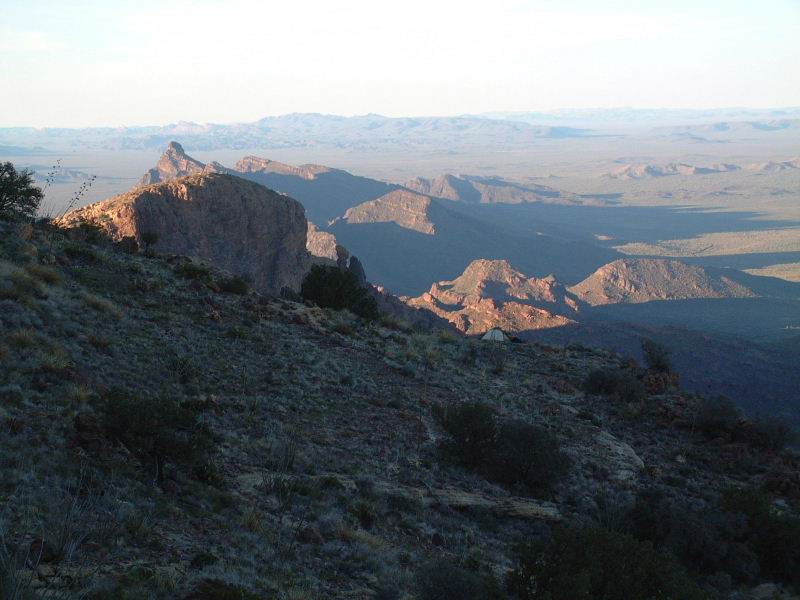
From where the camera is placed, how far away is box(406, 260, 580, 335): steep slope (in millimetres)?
57969

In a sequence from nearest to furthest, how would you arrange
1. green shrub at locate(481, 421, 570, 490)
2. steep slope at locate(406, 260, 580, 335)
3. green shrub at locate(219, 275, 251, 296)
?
green shrub at locate(481, 421, 570, 490) → green shrub at locate(219, 275, 251, 296) → steep slope at locate(406, 260, 580, 335)

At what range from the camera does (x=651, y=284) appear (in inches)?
4018

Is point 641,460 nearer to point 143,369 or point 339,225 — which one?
point 143,369

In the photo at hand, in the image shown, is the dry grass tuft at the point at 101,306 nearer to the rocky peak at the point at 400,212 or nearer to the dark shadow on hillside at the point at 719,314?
the dark shadow on hillside at the point at 719,314

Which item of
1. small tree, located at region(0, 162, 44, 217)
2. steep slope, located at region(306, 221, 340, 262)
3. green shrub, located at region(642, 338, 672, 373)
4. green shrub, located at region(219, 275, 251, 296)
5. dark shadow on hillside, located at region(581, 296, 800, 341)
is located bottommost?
dark shadow on hillside, located at region(581, 296, 800, 341)

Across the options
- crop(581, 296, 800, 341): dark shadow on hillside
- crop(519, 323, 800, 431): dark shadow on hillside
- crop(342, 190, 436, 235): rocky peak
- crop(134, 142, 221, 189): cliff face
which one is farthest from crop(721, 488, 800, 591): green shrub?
crop(342, 190, 436, 235): rocky peak

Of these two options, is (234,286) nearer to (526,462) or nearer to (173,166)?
(526,462)

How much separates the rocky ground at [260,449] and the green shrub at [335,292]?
6.49 meters

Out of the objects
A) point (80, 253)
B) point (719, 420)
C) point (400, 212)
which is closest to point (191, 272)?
point (80, 253)

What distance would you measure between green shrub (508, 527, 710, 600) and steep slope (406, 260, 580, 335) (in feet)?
161

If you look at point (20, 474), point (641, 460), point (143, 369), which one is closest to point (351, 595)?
point (20, 474)

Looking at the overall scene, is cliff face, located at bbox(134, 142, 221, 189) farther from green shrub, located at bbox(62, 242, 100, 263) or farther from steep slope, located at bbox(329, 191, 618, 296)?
green shrub, located at bbox(62, 242, 100, 263)

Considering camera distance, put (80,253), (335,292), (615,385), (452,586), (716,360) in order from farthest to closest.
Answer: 1. (716,360)
2. (335,292)
3. (615,385)
4. (80,253)
5. (452,586)

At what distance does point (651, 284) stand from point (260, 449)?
10133 centimetres
